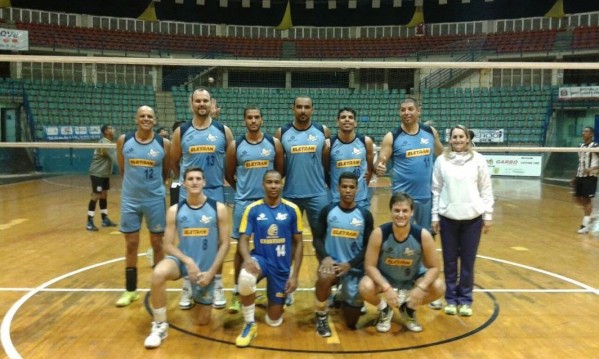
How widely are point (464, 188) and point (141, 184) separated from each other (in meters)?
3.38

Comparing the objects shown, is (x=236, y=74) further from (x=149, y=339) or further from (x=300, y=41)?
(x=149, y=339)

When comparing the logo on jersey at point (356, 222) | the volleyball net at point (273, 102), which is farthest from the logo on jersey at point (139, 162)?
the volleyball net at point (273, 102)

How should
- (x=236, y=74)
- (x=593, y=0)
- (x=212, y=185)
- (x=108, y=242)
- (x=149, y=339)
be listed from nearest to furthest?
(x=149, y=339) < (x=212, y=185) < (x=108, y=242) < (x=236, y=74) < (x=593, y=0)

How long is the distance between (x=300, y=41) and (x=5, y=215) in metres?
20.0

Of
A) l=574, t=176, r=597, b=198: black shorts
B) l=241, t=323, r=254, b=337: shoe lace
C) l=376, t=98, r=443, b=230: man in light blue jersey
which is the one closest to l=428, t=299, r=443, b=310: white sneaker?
l=376, t=98, r=443, b=230: man in light blue jersey

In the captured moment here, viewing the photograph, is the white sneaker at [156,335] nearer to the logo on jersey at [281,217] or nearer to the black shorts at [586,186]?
the logo on jersey at [281,217]

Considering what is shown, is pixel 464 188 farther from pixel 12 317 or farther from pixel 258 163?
pixel 12 317

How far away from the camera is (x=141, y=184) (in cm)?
546

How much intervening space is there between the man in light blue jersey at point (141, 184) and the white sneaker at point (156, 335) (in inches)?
44.1

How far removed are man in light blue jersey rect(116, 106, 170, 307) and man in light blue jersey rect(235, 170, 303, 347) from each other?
1221mm

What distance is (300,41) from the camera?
27969 millimetres

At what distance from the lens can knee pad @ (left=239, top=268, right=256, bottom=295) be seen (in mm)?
4590

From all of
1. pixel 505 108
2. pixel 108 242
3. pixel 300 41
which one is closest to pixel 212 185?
pixel 108 242

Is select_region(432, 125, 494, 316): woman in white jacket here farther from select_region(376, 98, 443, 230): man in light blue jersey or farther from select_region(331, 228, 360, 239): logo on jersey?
select_region(331, 228, 360, 239): logo on jersey
